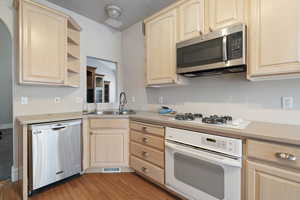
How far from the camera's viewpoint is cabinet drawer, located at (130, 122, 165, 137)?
72.1 inches

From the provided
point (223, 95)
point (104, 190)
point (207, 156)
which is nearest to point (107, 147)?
point (104, 190)

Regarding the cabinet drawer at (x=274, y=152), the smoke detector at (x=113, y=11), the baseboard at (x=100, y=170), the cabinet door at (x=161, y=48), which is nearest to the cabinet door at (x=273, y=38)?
the cabinet drawer at (x=274, y=152)

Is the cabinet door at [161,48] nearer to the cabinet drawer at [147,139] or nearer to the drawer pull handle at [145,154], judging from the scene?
the cabinet drawer at [147,139]

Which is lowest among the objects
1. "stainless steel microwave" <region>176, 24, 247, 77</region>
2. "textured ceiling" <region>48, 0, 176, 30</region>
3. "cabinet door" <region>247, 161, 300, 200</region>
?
"cabinet door" <region>247, 161, 300, 200</region>

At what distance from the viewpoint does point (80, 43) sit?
272cm

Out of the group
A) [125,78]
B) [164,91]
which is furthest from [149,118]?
[125,78]

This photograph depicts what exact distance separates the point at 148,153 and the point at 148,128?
0.34m

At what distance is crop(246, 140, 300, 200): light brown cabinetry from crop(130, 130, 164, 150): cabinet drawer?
0.92 metres

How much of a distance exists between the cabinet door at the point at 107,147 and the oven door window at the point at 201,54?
1.33 metres

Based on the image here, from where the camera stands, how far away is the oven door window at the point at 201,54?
1588 mm

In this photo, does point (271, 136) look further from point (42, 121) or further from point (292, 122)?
point (42, 121)

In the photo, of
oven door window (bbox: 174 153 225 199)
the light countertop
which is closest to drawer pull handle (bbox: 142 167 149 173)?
oven door window (bbox: 174 153 225 199)

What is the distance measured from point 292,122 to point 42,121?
2.63 m

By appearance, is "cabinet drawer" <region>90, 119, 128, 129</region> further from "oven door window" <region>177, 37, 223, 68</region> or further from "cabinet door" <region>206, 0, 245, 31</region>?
"cabinet door" <region>206, 0, 245, 31</region>
